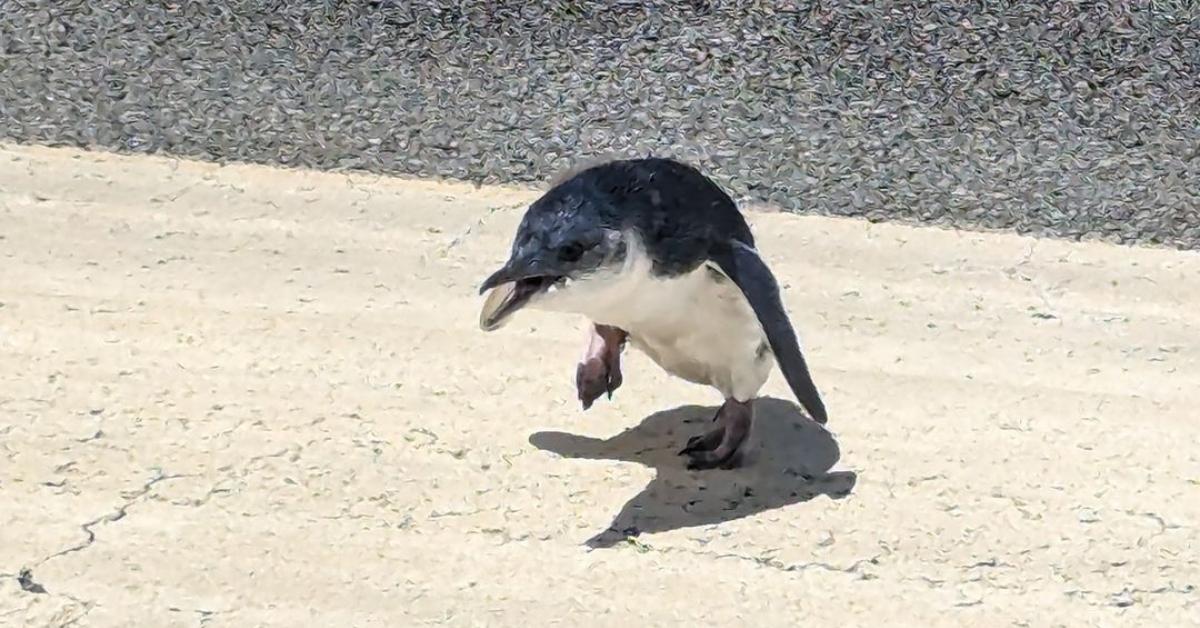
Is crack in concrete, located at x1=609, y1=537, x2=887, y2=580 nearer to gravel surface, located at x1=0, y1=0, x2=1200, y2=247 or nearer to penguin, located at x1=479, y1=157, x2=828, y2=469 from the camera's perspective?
penguin, located at x1=479, y1=157, x2=828, y2=469

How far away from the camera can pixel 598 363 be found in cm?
184

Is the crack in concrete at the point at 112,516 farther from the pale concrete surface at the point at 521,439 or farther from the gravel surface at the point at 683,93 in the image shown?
the gravel surface at the point at 683,93

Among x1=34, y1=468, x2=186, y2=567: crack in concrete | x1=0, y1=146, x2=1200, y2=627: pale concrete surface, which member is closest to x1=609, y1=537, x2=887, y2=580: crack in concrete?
x1=0, y1=146, x2=1200, y2=627: pale concrete surface

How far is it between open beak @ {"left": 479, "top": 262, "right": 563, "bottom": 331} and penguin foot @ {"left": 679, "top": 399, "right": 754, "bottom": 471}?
325mm

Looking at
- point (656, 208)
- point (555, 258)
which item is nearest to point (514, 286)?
point (555, 258)

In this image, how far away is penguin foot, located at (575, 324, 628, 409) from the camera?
184 cm

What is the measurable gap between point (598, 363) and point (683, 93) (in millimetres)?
1143

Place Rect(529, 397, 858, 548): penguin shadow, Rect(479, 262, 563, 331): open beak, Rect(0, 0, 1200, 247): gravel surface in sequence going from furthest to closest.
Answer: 1. Rect(0, 0, 1200, 247): gravel surface
2. Rect(529, 397, 858, 548): penguin shadow
3. Rect(479, 262, 563, 331): open beak

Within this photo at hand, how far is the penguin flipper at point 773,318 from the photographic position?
1.65 metres

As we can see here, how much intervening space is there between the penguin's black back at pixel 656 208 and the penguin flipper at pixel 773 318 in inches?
1.0

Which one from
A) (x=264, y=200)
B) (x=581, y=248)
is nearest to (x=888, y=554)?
(x=581, y=248)

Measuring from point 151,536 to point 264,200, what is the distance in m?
0.98

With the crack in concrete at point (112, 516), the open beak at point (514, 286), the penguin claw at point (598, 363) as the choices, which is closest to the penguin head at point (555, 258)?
the open beak at point (514, 286)

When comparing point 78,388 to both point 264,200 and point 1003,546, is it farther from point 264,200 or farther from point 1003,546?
point 1003,546
